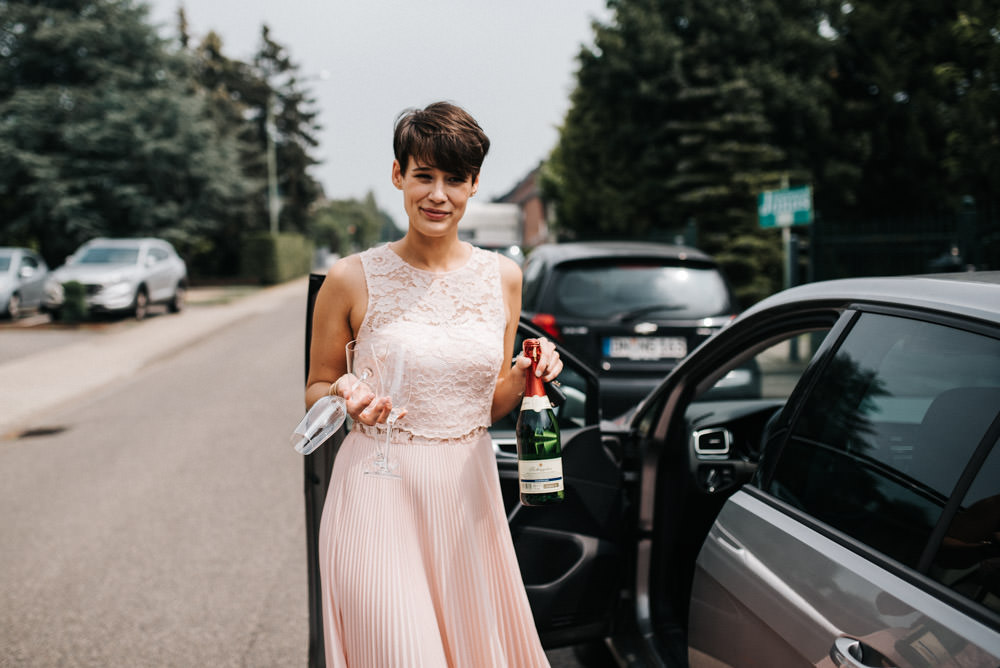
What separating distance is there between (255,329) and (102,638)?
50.1 ft

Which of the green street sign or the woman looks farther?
the green street sign

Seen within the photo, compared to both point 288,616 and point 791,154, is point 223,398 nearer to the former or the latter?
point 288,616

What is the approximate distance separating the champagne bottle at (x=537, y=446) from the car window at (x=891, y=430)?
0.55 m

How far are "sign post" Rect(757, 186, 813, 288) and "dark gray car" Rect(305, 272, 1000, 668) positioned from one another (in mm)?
6592

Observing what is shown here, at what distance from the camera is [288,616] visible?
383cm

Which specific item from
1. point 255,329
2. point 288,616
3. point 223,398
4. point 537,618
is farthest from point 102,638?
point 255,329

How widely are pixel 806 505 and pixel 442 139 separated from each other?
1.24m

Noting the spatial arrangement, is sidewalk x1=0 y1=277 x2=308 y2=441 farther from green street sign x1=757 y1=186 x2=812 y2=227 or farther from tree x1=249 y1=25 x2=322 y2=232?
tree x1=249 y1=25 x2=322 y2=232

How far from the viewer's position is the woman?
1.97m

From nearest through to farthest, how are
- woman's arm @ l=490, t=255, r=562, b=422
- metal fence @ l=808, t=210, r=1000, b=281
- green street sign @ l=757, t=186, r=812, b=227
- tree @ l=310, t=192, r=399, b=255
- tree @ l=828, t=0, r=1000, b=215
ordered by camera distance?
woman's arm @ l=490, t=255, r=562, b=422
metal fence @ l=808, t=210, r=1000, b=281
green street sign @ l=757, t=186, r=812, b=227
tree @ l=828, t=0, r=1000, b=215
tree @ l=310, t=192, r=399, b=255

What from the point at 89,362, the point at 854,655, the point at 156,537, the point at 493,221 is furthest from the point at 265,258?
the point at 854,655

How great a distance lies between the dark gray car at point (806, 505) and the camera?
1469 millimetres

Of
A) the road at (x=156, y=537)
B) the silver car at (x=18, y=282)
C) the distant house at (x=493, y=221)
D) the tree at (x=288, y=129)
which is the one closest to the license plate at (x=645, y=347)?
the road at (x=156, y=537)

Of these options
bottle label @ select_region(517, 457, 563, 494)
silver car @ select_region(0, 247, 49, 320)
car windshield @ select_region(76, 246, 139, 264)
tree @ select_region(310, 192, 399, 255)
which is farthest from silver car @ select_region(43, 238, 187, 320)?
tree @ select_region(310, 192, 399, 255)
